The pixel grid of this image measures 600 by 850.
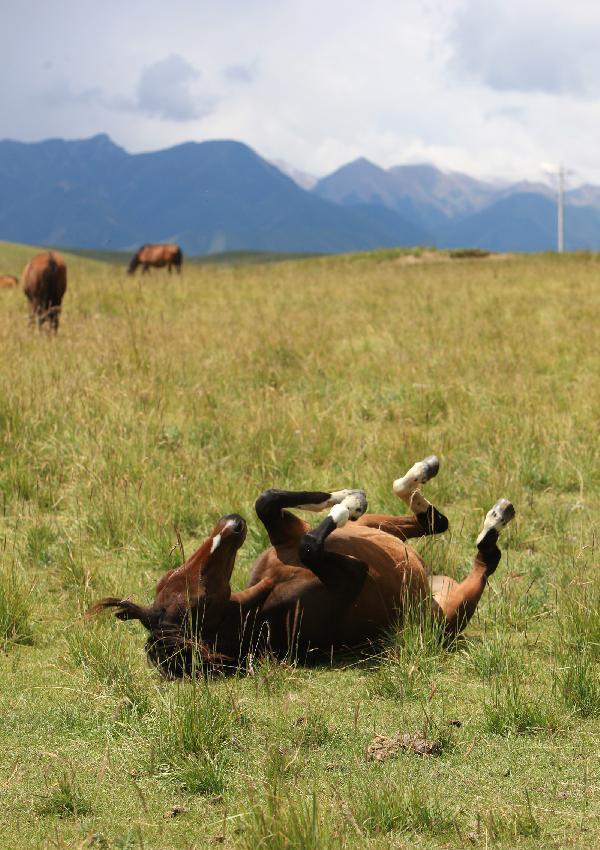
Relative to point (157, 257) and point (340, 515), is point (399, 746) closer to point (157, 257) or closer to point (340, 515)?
point (340, 515)

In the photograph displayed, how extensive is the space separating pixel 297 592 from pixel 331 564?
25 centimetres

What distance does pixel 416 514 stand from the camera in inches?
210

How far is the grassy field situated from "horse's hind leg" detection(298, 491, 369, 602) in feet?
1.14

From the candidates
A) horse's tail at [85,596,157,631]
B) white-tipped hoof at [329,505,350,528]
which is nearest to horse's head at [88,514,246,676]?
horse's tail at [85,596,157,631]

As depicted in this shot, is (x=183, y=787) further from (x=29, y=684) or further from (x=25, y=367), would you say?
(x=25, y=367)

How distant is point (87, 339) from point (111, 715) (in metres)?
7.73

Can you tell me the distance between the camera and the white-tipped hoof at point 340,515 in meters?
4.39

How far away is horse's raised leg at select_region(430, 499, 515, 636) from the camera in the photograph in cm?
452

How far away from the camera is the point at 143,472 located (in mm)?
6680

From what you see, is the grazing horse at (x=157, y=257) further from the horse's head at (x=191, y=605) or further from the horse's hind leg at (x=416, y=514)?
the horse's head at (x=191, y=605)

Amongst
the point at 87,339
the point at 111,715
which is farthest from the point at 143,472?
the point at 87,339

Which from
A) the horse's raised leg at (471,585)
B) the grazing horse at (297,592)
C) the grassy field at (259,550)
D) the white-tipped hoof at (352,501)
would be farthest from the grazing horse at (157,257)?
the grazing horse at (297,592)

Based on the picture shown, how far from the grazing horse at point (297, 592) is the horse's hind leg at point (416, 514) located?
462mm

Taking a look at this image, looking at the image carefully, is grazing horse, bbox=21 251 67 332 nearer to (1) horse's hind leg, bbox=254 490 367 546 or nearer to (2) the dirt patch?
(1) horse's hind leg, bbox=254 490 367 546
